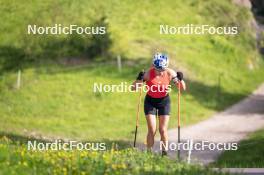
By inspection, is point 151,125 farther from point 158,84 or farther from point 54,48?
point 54,48

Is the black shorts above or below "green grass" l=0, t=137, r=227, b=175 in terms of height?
above

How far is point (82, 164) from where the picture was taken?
37.0ft

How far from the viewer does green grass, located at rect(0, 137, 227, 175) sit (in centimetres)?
1098

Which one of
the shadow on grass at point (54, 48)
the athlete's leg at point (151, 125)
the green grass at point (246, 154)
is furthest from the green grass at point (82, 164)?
the shadow on grass at point (54, 48)

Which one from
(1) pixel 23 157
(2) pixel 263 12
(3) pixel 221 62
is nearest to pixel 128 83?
(3) pixel 221 62

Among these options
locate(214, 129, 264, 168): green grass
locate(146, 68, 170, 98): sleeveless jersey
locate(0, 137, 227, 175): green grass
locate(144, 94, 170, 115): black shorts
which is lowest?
locate(0, 137, 227, 175): green grass

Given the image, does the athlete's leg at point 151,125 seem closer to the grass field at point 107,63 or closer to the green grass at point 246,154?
the green grass at point 246,154

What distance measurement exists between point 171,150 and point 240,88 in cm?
1676

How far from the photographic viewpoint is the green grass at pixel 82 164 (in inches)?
432

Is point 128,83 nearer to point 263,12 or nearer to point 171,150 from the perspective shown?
point 171,150

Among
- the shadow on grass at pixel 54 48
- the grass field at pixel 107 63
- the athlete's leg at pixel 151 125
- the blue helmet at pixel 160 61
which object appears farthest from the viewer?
the shadow on grass at pixel 54 48

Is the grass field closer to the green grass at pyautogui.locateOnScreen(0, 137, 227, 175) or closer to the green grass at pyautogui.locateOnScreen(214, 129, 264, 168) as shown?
the green grass at pyautogui.locateOnScreen(214, 129, 264, 168)

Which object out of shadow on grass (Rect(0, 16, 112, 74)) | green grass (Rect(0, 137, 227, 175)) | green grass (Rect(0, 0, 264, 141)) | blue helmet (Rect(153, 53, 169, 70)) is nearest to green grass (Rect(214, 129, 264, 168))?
green grass (Rect(0, 0, 264, 141))

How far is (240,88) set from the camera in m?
39.8
